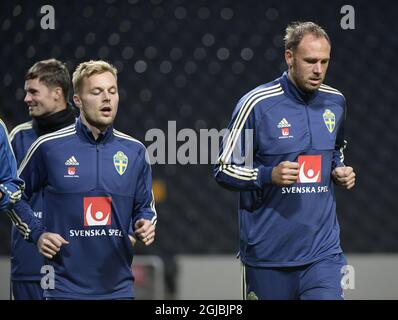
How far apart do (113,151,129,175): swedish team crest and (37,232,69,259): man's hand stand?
0.32m

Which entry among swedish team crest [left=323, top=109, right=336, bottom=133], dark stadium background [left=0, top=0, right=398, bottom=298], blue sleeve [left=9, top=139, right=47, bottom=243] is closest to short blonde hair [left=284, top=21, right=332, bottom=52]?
swedish team crest [left=323, top=109, right=336, bottom=133]

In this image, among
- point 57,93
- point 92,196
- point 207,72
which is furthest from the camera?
point 207,72

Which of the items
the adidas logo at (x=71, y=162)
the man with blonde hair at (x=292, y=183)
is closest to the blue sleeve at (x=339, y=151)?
the man with blonde hair at (x=292, y=183)

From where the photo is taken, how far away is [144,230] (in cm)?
261

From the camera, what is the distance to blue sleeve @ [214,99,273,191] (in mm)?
2783

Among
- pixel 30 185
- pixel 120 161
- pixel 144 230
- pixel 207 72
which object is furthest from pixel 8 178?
pixel 207 72

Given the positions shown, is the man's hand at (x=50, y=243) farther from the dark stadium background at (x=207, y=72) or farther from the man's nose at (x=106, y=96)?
the dark stadium background at (x=207, y=72)

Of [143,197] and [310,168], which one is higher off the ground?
[310,168]

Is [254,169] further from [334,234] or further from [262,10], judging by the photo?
[262,10]

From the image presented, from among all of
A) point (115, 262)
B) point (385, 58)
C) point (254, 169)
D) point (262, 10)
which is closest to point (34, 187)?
point (115, 262)

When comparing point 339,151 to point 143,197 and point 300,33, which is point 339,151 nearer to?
point 300,33

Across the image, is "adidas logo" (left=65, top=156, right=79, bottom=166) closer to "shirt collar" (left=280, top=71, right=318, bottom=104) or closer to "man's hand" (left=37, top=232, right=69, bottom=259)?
"man's hand" (left=37, top=232, right=69, bottom=259)

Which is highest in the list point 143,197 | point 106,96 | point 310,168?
point 106,96

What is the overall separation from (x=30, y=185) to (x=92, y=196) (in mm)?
258
